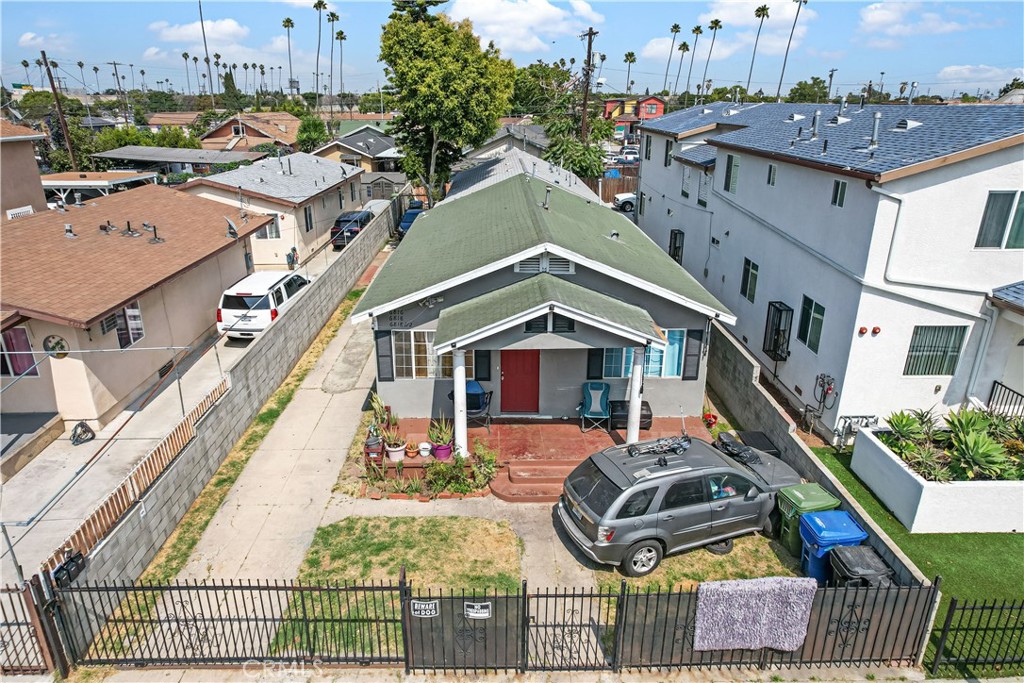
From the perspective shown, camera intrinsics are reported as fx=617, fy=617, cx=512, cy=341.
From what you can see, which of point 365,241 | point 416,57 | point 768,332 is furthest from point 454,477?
point 416,57

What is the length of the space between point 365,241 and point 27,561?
21741 mm

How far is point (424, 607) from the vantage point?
325 inches

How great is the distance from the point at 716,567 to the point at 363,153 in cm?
4863

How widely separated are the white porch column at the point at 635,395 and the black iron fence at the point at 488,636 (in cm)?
544

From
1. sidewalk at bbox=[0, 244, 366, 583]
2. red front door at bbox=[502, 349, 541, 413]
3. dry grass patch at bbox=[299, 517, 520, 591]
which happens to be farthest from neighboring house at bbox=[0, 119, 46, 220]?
dry grass patch at bbox=[299, 517, 520, 591]

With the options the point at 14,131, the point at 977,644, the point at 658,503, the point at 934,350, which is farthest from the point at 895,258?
the point at 14,131

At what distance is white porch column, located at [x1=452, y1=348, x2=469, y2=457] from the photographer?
42.7 ft

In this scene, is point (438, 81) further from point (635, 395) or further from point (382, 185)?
point (635, 395)

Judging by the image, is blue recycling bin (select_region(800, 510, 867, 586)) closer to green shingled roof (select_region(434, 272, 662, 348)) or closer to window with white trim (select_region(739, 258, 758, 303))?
green shingled roof (select_region(434, 272, 662, 348))

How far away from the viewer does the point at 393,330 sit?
48.6 ft

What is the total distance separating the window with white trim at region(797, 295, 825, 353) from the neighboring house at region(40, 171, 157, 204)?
39235 mm

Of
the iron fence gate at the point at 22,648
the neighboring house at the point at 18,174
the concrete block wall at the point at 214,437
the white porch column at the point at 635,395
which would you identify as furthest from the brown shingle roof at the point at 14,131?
the white porch column at the point at 635,395

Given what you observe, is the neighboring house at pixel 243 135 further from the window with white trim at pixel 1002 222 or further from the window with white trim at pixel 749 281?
the window with white trim at pixel 1002 222

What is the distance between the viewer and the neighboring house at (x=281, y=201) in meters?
28.4
